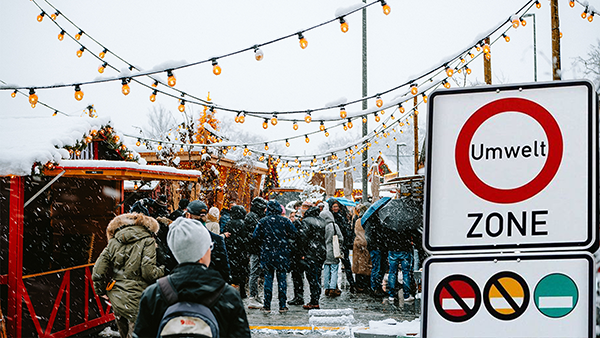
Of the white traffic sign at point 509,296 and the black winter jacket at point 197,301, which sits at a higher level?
the white traffic sign at point 509,296

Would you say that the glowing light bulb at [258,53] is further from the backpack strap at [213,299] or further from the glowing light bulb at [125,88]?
the backpack strap at [213,299]

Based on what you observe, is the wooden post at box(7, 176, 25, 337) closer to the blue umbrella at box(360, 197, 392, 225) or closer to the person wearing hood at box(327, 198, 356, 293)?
the blue umbrella at box(360, 197, 392, 225)

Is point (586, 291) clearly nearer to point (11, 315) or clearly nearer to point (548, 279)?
point (548, 279)

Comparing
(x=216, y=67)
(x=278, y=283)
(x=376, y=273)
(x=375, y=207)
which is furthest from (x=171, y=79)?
(x=376, y=273)

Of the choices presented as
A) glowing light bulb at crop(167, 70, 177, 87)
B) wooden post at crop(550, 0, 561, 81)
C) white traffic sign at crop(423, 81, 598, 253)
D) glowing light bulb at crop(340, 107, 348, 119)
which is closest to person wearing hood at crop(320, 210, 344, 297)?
glowing light bulb at crop(340, 107, 348, 119)

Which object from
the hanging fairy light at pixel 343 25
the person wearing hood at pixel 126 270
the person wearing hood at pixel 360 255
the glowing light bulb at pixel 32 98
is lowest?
the person wearing hood at pixel 360 255

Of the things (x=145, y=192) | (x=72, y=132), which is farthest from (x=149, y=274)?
(x=145, y=192)

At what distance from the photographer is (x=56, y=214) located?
32.7 ft

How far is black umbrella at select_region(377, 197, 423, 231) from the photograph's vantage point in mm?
9016

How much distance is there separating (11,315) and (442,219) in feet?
20.4

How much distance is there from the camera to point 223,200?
19703mm

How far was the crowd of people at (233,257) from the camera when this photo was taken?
269 centimetres

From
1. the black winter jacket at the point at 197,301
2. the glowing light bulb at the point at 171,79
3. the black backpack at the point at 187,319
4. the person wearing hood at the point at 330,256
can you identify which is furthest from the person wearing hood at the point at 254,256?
the black backpack at the point at 187,319

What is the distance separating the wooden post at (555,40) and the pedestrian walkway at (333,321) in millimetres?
4324
